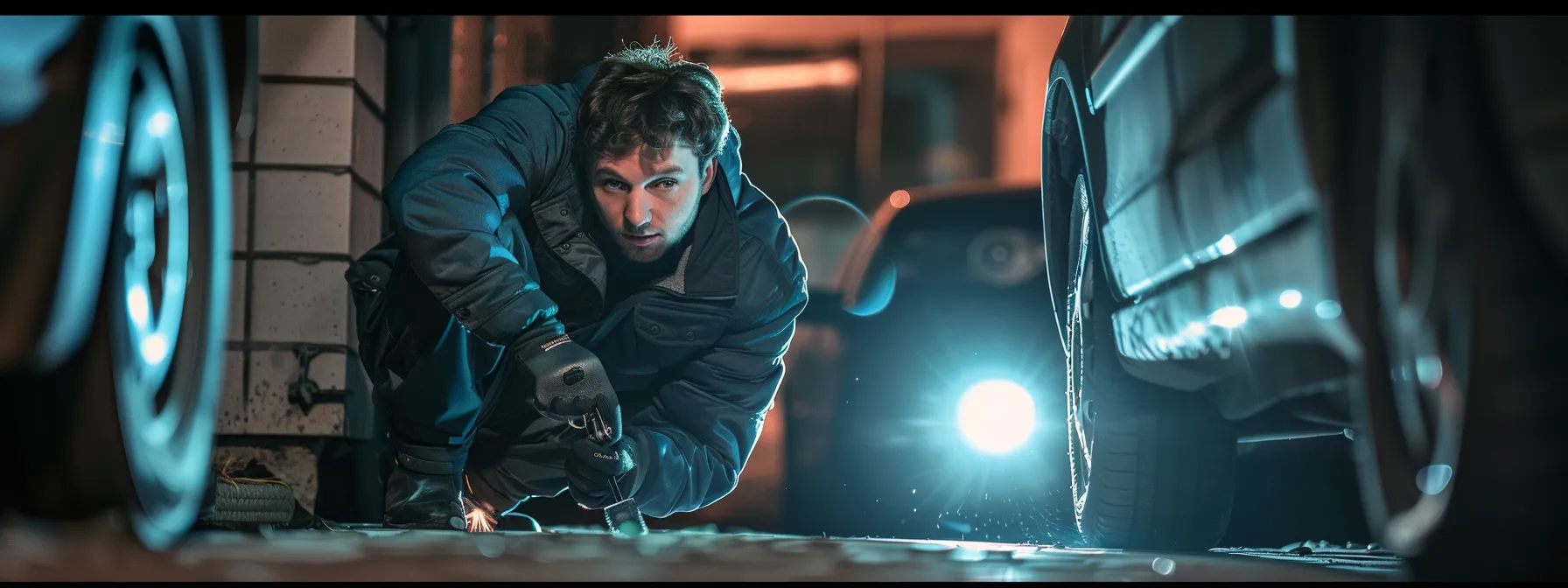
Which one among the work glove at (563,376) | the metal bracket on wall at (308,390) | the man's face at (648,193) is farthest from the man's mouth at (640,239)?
the metal bracket on wall at (308,390)

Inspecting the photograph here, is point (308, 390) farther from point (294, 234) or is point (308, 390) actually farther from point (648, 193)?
point (648, 193)

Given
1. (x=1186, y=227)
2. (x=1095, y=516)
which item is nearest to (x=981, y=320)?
(x=1095, y=516)

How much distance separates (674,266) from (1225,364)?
5.75ft

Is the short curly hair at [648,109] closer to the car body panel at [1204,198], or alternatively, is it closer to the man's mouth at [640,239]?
the man's mouth at [640,239]

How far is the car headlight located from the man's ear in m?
0.87

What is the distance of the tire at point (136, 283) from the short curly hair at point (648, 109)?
1147mm

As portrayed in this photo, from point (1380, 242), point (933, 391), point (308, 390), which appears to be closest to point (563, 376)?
point (308, 390)

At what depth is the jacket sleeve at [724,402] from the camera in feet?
11.4

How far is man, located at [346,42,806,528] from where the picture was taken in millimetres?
2982

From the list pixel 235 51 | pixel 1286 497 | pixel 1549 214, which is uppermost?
pixel 235 51

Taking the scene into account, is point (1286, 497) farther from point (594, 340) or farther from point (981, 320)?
point (594, 340)

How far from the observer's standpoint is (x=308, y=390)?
11.5 feet

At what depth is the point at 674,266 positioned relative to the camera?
11.1ft

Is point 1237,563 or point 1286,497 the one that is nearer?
point 1237,563
